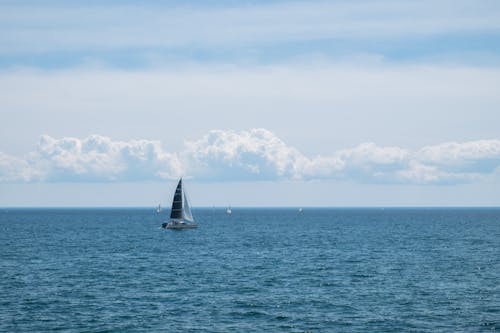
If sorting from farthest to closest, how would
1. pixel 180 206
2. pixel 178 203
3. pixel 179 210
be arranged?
pixel 179 210
pixel 180 206
pixel 178 203

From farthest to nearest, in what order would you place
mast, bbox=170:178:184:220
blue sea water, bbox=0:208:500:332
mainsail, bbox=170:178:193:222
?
mainsail, bbox=170:178:193:222, mast, bbox=170:178:184:220, blue sea water, bbox=0:208:500:332

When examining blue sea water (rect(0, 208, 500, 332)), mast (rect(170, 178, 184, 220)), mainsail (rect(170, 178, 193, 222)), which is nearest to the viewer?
blue sea water (rect(0, 208, 500, 332))

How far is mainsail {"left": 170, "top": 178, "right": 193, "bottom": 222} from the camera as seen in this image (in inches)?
6759

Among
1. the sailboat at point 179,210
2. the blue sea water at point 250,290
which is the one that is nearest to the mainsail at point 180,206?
the sailboat at point 179,210

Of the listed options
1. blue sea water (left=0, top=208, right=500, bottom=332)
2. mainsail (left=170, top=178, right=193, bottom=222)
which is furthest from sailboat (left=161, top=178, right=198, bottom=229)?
blue sea water (left=0, top=208, right=500, bottom=332)

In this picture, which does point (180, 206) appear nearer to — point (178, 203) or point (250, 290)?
point (178, 203)

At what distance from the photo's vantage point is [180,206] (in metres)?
176

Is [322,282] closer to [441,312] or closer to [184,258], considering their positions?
[441,312]

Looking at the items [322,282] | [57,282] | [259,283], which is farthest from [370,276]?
[57,282]

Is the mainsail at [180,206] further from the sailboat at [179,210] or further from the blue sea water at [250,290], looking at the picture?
the blue sea water at [250,290]

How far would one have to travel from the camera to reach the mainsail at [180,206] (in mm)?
171688

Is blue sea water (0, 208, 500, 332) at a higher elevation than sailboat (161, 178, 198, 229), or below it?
below

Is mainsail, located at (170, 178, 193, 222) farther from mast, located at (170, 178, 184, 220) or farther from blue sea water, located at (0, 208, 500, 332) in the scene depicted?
blue sea water, located at (0, 208, 500, 332)

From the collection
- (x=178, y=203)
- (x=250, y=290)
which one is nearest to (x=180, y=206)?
(x=178, y=203)
